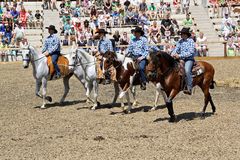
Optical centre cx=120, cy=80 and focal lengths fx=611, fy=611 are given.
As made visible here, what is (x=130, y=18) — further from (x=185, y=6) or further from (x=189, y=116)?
(x=189, y=116)

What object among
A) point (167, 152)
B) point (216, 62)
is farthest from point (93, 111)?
point (216, 62)

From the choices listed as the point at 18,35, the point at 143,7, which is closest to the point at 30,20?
the point at 18,35

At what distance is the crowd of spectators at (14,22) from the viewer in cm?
3244

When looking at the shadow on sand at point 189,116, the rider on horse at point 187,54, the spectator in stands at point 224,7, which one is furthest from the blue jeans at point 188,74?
the spectator in stands at point 224,7

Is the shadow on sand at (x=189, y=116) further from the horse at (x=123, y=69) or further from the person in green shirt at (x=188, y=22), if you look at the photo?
the person in green shirt at (x=188, y=22)

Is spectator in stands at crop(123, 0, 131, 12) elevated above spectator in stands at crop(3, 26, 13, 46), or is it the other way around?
spectator in stands at crop(123, 0, 131, 12)

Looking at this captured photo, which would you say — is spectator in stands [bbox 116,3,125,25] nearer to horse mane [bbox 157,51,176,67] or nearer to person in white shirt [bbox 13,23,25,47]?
person in white shirt [bbox 13,23,25,47]

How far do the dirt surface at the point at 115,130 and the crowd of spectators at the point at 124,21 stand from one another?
47.2 feet

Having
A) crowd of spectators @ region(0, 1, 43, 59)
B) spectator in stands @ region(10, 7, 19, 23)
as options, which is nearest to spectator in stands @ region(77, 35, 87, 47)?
crowd of spectators @ region(0, 1, 43, 59)

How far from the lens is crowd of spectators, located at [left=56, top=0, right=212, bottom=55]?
1290 inches

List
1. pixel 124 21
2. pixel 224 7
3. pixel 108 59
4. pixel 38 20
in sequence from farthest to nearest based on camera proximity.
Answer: pixel 224 7 < pixel 124 21 < pixel 38 20 < pixel 108 59

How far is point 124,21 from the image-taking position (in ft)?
117

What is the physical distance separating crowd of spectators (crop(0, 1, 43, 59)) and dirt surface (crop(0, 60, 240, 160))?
1419 cm

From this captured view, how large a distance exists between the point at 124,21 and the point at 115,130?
23616 millimetres
